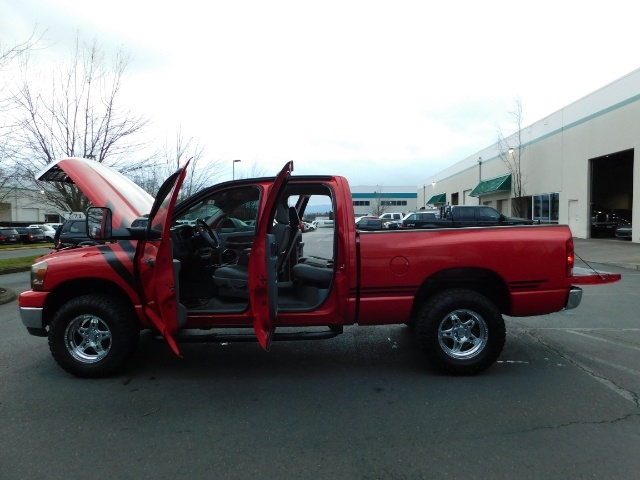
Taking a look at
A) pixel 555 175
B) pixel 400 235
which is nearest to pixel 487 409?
pixel 400 235

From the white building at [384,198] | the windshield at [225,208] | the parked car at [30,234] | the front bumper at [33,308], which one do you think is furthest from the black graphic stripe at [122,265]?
the white building at [384,198]

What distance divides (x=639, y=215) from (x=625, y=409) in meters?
19.7

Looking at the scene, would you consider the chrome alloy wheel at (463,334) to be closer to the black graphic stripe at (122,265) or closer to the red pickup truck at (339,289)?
the red pickup truck at (339,289)

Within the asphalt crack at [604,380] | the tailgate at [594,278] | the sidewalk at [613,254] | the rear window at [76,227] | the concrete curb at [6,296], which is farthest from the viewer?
the rear window at [76,227]

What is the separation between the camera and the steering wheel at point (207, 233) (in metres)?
5.25

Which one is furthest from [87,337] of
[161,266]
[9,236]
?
[9,236]

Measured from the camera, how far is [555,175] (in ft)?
87.7

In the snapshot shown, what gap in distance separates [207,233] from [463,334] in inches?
119

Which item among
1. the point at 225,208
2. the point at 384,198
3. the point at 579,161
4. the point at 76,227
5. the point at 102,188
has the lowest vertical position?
the point at 76,227

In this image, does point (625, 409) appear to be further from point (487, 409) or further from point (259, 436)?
point (259, 436)

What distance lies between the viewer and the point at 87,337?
4.38m

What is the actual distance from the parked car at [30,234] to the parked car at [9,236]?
74cm

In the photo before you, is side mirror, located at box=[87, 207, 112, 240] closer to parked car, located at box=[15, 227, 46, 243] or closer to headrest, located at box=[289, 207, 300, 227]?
headrest, located at box=[289, 207, 300, 227]

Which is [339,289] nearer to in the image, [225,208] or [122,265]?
[225,208]
